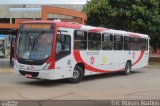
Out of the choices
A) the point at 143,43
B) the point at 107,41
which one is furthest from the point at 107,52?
the point at 143,43

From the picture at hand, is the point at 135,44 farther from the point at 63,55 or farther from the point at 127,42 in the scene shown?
the point at 63,55

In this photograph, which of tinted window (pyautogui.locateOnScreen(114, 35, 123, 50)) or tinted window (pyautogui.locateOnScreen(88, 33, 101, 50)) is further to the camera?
tinted window (pyautogui.locateOnScreen(114, 35, 123, 50))

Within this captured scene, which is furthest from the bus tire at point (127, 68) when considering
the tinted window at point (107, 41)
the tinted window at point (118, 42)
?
the tinted window at point (107, 41)

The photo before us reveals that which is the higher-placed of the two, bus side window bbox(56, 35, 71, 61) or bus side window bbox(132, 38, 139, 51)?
bus side window bbox(56, 35, 71, 61)

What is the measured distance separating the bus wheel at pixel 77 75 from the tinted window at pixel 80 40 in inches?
37.1

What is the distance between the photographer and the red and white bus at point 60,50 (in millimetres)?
17031

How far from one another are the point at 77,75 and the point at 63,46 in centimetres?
184

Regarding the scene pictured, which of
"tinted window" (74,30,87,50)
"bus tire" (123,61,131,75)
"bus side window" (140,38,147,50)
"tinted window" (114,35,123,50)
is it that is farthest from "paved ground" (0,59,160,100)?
"bus side window" (140,38,147,50)

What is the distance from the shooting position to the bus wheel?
18.6m

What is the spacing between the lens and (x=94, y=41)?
2034 cm

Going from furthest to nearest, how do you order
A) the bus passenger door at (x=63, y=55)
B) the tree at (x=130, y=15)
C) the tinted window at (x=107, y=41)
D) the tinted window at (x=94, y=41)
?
the tree at (x=130, y=15), the tinted window at (x=107, y=41), the tinted window at (x=94, y=41), the bus passenger door at (x=63, y=55)

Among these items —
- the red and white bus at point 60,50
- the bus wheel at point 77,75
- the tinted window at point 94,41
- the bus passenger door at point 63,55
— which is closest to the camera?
the red and white bus at point 60,50

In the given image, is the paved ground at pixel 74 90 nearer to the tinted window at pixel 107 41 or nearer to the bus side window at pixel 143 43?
the tinted window at pixel 107 41

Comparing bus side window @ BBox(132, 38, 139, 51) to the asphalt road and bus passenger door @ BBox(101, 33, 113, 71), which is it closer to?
bus passenger door @ BBox(101, 33, 113, 71)
